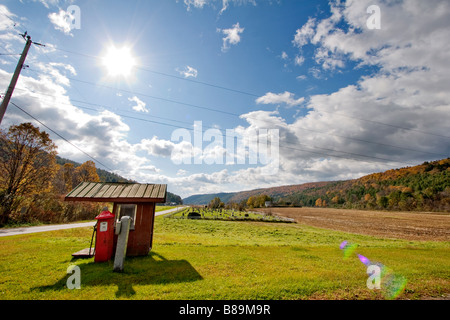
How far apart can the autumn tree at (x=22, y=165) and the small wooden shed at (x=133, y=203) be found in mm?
19373

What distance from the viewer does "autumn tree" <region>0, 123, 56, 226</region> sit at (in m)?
21.5

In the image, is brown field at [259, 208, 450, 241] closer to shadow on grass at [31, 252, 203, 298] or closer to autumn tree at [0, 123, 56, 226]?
shadow on grass at [31, 252, 203, 298]

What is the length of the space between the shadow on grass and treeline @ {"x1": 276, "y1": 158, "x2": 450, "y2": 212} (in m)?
119

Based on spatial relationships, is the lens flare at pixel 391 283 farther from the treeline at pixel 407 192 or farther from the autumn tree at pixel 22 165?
the treeline at pixel 407 192

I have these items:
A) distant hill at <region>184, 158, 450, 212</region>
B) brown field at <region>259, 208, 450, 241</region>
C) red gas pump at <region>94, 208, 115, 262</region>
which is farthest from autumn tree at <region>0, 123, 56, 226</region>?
distant hill at <region>184, 158, 450, 212</region>

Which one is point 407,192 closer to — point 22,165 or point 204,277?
point 204,277

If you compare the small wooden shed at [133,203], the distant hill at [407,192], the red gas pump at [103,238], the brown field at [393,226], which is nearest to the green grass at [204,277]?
the red gas pump at [103,238]

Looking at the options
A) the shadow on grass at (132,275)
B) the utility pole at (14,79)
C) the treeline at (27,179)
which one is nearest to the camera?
the shadow on grass at (132,275)

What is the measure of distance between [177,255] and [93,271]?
3608 mm

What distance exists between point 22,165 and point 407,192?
457 feet

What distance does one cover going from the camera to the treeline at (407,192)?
9000 centimetres

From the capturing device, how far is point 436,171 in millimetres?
119000

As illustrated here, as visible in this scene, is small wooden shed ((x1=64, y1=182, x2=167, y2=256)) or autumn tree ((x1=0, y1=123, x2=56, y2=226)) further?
autumn tree ((x1=0, y1=123, x2=56, y2=226))
